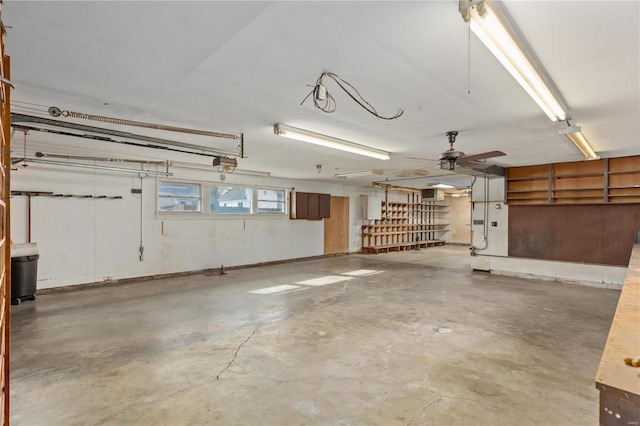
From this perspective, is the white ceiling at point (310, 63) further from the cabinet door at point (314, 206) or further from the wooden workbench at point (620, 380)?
the cabinet door at point (314, 206)

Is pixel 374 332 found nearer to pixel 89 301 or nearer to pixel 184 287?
pixel 184 287

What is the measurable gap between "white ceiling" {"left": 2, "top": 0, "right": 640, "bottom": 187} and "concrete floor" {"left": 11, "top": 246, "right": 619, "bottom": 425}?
2.35 metres

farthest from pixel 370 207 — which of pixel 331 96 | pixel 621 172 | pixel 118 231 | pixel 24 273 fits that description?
pixel 24 273

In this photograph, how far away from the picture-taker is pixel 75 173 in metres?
5.61

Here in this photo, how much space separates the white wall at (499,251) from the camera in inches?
248

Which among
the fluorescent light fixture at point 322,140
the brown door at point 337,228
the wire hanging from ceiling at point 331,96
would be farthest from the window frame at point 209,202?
the wire hanging from ceiling at point 331,96

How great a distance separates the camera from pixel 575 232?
6.34m

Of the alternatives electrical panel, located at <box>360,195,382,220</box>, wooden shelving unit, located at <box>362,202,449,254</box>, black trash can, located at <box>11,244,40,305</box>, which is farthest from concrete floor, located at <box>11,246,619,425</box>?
wooden shelving unit, located at <box>362,202,449,254</box>

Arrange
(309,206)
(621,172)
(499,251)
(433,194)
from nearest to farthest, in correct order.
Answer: (621,172)
(499,251)
(309,206)
(433,194)

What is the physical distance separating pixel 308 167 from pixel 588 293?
5571 millimetres

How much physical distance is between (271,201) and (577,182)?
693cm

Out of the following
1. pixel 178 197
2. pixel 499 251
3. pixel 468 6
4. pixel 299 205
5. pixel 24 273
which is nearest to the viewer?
pixel 468 6

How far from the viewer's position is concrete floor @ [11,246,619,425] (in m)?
2.11

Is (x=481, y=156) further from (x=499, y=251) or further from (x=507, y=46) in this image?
(x=499, y=251)
